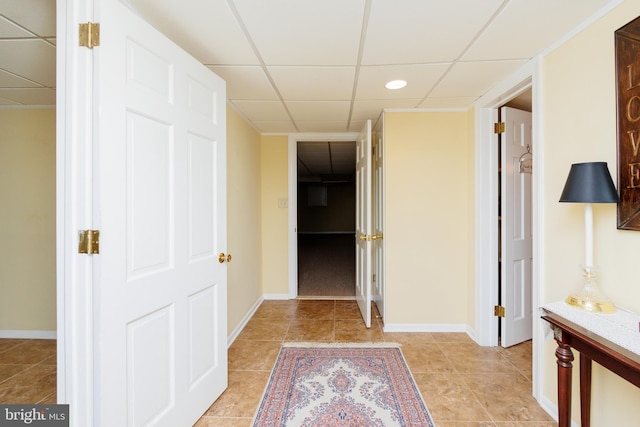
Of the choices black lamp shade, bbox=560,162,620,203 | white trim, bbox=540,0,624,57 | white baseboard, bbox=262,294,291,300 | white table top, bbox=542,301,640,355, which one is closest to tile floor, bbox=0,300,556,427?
white baseboard, bbox=262,294,291,300

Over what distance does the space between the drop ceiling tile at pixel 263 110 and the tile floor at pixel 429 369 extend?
222 cm

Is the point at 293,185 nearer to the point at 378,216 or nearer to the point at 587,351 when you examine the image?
the point at 378,216

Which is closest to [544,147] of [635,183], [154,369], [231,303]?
[635,183]

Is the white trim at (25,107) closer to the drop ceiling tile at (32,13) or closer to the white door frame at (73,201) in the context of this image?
the drop ceiling tile at (32,13)

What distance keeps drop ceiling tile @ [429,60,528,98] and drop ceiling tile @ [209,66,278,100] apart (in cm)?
134

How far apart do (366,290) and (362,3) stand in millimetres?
2315

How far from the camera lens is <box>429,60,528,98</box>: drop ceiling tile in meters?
1.79

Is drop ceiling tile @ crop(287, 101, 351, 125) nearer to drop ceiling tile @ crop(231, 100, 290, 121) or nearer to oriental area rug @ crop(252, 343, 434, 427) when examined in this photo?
drop ceiling tile @ crop(231, 100, 290, 121)

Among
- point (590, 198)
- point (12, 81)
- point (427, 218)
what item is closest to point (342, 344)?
point (427, 218)

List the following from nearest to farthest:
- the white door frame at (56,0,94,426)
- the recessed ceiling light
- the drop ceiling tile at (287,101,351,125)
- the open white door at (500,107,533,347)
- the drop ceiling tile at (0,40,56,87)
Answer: the white door frame at (56,0,94,426)
the drop ceiling tile at (0,40,56,87)
the recessed ceiling light
the open white door at (500,107,533,347)
the drop ceiling tile at (287,101,351,125)

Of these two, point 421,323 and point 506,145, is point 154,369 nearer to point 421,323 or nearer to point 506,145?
point 421,323

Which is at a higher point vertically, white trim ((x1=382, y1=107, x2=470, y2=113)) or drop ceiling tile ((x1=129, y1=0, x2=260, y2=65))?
white trim ((x1=382, y1=107, x2=470, y2=113))

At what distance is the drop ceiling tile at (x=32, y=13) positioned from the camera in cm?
123

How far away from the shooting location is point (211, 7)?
1243 millimetres
